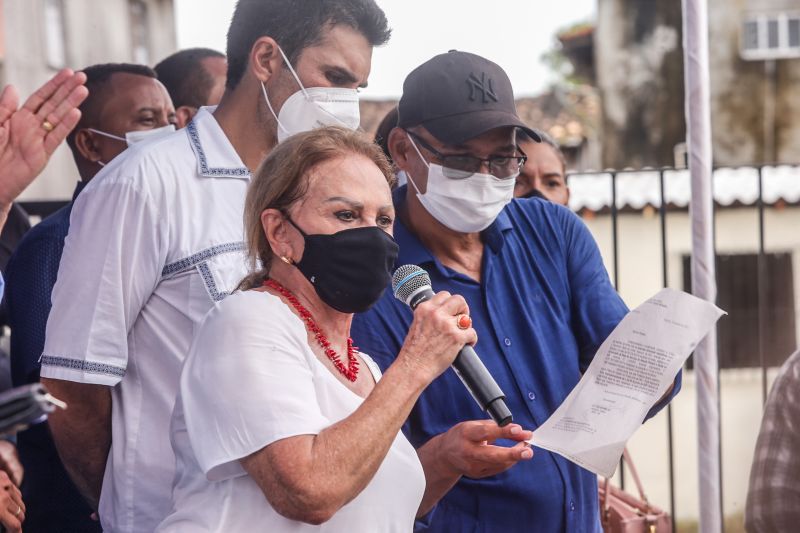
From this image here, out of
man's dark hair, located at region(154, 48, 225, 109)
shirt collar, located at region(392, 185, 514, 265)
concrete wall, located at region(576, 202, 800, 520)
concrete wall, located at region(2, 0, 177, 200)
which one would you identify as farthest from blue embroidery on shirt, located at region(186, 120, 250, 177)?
concrete wall, located at region(2, 0, 177, 200)

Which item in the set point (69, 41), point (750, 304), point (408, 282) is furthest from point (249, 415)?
point (69, 41)

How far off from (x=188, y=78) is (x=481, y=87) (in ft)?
7.88

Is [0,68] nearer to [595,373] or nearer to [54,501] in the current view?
[54,501]

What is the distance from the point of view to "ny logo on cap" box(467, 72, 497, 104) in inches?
113

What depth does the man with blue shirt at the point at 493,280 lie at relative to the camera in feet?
8.83

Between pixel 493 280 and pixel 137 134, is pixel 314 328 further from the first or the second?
pixel 137 134

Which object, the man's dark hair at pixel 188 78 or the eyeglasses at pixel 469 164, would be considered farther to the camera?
the man's dark hair at pixel 188 78

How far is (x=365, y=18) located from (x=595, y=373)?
1236mm


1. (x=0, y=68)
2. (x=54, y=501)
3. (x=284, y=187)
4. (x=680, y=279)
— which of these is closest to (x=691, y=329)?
(x=284, y=187)

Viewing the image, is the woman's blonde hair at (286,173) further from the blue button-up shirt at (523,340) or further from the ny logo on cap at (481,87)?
the ny logo on cap at (481,87)

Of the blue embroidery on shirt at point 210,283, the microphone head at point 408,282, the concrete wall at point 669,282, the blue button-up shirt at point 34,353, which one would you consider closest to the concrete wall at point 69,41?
the concrete wall at point 669,282

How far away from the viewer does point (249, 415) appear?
6.44 ft

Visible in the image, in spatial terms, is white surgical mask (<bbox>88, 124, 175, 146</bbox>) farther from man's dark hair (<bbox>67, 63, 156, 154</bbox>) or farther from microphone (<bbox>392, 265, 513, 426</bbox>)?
microphone (<bbox>392, 265, 513, 426</bbox>)

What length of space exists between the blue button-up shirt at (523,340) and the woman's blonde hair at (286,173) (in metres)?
0.47
